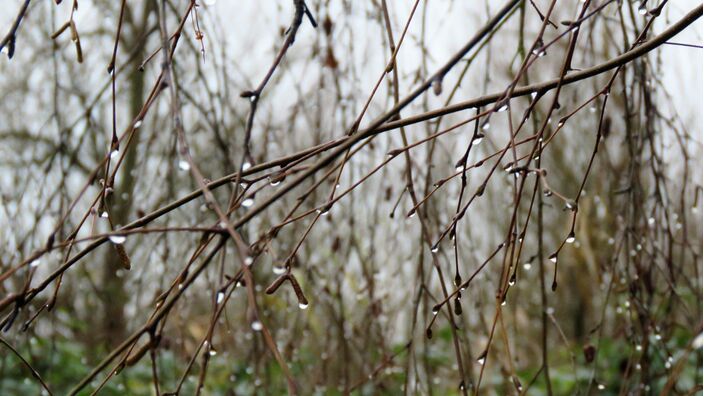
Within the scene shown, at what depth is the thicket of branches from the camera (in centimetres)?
100

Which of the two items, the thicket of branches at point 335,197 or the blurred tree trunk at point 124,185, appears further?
the blurred tree trunk at point 124,185

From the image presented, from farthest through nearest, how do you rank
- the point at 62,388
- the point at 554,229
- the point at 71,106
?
the point at 554,229
the point at 71,106
the point at 62,388

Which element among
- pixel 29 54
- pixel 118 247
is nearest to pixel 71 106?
pixel 29 54

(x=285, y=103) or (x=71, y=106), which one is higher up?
(x=71, y=106)

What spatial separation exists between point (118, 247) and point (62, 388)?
280 cm

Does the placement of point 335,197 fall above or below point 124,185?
below

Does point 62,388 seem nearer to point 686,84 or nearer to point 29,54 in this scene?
point 29,54

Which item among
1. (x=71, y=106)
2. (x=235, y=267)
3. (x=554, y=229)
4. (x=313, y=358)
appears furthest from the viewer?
(x=554, y=229)

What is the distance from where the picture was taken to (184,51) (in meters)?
2.66

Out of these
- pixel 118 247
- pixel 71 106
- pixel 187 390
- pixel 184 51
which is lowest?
pixel 187 390

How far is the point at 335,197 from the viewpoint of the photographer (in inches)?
77.0

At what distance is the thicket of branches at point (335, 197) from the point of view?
1.00m

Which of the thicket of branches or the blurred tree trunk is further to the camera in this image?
the blurred tree trunk

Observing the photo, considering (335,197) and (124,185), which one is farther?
(124,185)
